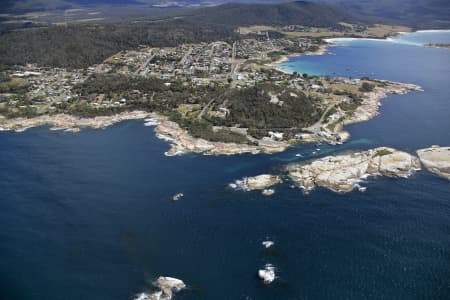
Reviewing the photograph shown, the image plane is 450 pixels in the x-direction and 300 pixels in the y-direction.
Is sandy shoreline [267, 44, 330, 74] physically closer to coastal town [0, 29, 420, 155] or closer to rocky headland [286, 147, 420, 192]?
coastal town [0, 29, 420, 155]

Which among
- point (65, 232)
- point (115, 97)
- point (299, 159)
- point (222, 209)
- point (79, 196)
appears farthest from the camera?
point (115, 97)

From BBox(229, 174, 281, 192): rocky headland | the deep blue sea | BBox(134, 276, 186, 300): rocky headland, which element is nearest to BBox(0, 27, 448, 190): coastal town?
BBox(229, 174, 281, 192): rocky headland

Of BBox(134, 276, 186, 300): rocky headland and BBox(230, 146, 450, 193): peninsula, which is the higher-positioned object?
BBox(230, 146, 450, 193): peninsula

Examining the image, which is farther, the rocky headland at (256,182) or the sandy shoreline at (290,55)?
the sandy shoreline at (290,55)

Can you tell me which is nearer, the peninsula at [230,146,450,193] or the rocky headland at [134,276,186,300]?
the rocky headland at [134,276,186,300]

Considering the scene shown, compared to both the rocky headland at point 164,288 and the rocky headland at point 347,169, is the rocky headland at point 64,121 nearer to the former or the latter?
the rocky headland at point 347,169

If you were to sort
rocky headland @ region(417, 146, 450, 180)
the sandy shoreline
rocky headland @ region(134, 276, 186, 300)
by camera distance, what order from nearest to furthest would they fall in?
rocky headland @ region(134, 276, 186, 300), rocky headland @ region(417, 146, 450, 180), the sandy shoreline

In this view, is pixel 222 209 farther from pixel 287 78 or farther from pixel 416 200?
pixel 287 78

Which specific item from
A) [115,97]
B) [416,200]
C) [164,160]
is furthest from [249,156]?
[115,97]

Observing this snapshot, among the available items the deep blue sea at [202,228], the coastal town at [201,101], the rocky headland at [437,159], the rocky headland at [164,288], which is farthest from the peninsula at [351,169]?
the rocky headland at [164,288]
